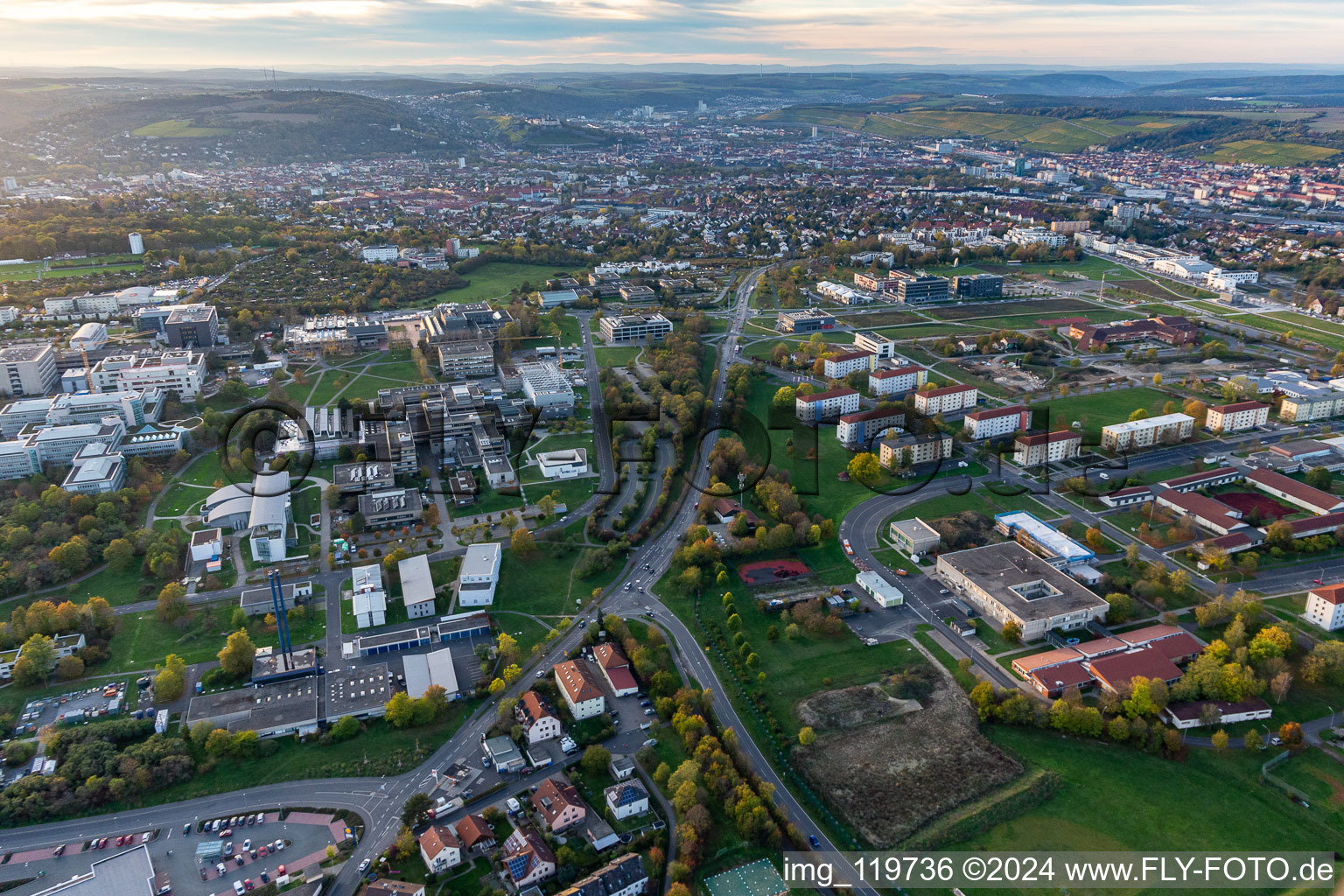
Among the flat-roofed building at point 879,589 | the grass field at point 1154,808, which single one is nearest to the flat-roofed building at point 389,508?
the flat-roofed building at point 879,589

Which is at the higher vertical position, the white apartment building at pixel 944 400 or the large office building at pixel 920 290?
the large office building at pixel 920 290

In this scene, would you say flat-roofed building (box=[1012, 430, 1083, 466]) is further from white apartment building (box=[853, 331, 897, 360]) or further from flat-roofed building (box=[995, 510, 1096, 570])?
white apartment building (box=[853, 331, 897, 360])

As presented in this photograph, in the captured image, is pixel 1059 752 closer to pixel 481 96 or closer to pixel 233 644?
pixel 233 644

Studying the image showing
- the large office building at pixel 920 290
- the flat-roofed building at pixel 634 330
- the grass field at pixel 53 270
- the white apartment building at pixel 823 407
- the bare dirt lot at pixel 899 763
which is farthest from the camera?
the large office building at pixel 920 290

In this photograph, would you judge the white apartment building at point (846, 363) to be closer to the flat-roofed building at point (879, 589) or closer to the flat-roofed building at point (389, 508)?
the flat-roofed building at point (879, 589)

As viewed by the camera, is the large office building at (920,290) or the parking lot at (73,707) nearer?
the parking lot at (73,707)

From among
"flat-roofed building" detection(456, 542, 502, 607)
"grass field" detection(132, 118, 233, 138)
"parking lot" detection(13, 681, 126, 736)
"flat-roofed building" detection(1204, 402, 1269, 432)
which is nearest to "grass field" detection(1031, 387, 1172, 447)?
"flat-roofed building" detection(1204, 402, 1269, 432)

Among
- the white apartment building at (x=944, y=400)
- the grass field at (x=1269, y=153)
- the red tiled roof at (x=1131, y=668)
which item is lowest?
the red tiled roof at (x=1131, y=668)
